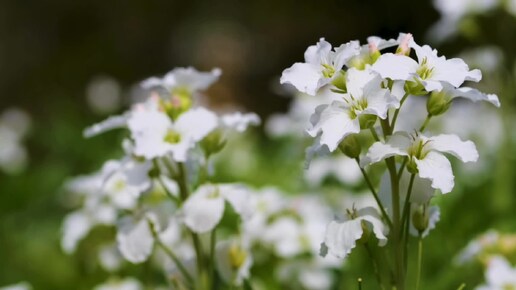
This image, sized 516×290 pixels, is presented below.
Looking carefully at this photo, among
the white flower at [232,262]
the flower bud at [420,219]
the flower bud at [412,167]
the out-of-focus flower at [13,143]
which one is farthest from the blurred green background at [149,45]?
the flower bud at [412,167]

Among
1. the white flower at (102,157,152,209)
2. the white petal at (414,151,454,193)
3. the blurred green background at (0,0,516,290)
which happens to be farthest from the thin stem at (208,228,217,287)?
the blurred green background at (0,0,516,290)

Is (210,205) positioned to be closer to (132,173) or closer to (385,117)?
(132,173)

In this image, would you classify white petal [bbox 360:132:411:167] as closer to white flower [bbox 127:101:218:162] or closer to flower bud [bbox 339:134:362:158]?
flower bud [bbox 339:134:362:158]

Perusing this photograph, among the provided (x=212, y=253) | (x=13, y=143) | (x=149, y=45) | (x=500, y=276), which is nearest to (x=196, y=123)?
(x=212, y=253)

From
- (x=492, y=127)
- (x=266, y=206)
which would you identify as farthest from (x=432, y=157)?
(x=492, y=127)

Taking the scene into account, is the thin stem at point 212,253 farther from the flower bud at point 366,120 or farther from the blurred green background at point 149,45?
the blurred green background at point 149,45
